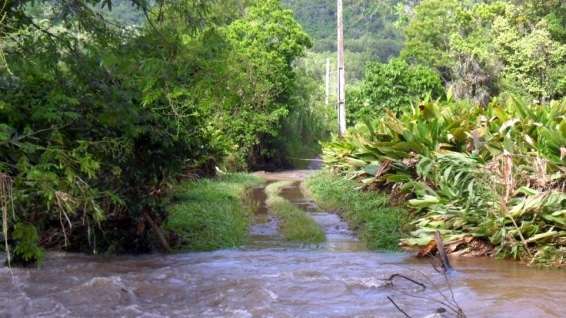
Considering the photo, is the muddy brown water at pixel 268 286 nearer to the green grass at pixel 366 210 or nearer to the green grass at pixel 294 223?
the green grass at pixel 366 210

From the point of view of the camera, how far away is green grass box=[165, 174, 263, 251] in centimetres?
1148

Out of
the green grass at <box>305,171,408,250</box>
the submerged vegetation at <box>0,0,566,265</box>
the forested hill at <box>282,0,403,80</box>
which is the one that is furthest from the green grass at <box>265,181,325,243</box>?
the forested hill at <box>282,0,403,80</box>

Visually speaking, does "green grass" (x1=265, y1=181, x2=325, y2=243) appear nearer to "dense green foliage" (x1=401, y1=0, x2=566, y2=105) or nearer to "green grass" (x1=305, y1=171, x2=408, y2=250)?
"green grass" (x1=305, y1=171, x2=408, y2=250)

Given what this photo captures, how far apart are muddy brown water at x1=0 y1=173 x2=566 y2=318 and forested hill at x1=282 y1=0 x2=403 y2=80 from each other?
62.8 m

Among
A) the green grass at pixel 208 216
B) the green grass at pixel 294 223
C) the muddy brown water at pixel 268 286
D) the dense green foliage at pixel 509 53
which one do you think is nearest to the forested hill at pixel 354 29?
the dense green foliage at pixel 509 53

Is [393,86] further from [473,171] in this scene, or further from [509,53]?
[473,171]

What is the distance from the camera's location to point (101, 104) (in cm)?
631

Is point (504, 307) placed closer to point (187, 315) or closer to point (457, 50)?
point (187, 315)

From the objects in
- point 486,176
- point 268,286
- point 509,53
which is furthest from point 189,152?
point 509,53

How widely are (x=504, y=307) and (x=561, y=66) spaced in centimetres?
2265

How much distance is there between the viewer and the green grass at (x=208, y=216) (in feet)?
37.7

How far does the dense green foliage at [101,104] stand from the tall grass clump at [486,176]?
3.79 metres

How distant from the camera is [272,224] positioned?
13.7 m

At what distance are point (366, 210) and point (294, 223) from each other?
1563 mm
